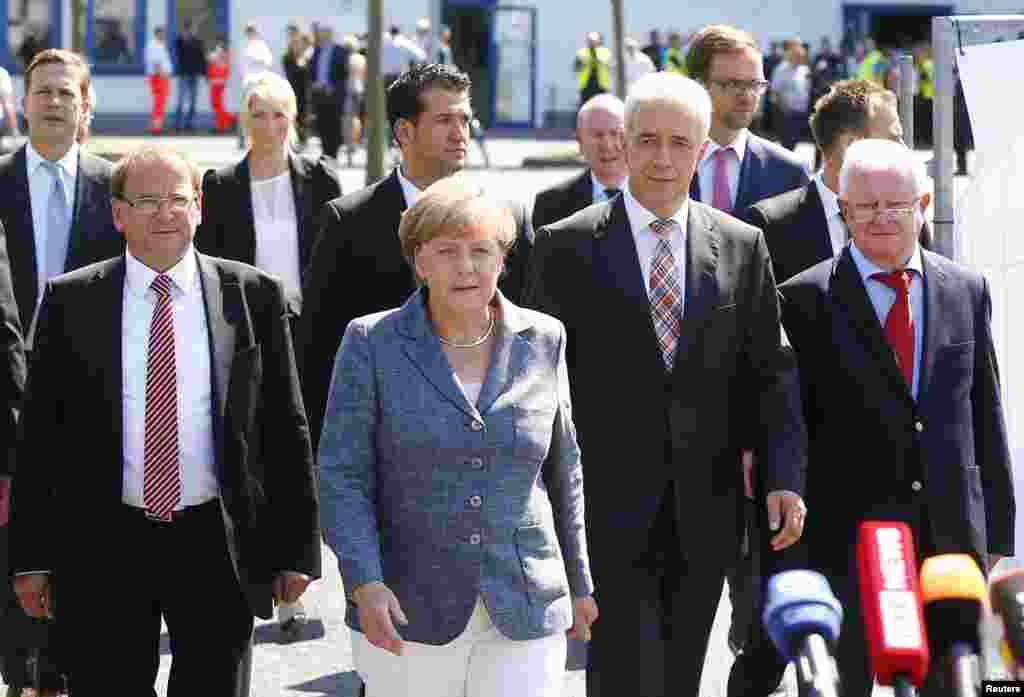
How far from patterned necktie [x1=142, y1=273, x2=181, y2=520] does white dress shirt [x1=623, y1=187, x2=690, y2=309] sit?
1.34m

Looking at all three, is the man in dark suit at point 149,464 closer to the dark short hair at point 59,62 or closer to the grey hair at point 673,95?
the grey hair at point 673,95

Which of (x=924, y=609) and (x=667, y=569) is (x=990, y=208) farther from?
(x=924, y=609)

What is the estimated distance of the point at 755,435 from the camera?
233 inches

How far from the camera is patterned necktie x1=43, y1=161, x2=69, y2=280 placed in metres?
7.49

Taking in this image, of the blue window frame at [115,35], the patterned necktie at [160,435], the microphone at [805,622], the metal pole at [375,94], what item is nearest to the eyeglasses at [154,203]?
the patterned necktie at [160,435]

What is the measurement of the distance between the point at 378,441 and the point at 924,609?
2211 millimetres

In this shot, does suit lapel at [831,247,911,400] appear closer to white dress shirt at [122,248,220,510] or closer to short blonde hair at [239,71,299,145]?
white dress shirt at [122,248,220,510]

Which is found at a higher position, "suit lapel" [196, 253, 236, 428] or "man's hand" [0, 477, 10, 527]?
"suit lapel" [196, 253, 236, 428]

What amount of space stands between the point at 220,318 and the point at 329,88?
24.6 meters

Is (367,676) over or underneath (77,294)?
underneath

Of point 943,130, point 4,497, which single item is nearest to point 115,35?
→ point 4,497

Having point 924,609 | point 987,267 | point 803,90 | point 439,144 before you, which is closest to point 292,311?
point 439,144

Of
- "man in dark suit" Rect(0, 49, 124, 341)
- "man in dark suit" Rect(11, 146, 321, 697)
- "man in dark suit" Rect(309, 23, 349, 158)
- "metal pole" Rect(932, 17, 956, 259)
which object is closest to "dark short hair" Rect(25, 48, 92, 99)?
"man in dark suit" Rect(0, 49, 124, 341)

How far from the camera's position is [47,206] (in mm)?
7547
